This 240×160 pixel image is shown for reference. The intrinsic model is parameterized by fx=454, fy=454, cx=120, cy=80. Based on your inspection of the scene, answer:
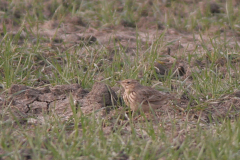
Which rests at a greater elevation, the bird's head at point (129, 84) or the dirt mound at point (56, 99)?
the bird's head at point (129, 84)

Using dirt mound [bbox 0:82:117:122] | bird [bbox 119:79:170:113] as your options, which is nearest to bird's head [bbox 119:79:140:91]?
bird [bbox 119:79:170:113]

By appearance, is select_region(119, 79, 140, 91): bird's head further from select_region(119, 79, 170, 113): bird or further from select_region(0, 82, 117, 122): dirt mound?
select_region(0, 82, 117, 122): dirt mound

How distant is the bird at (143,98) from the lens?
18.3ft

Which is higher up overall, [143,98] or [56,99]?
[143,98]

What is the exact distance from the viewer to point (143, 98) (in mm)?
5660

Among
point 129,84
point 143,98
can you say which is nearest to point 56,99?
point 129,84

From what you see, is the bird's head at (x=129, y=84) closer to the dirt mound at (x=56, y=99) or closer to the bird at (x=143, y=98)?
the bird at (x=143, y=98)

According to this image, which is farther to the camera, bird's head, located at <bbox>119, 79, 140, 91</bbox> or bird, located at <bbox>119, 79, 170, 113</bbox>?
bird's head, located at <bbox>119, 79, 140, 91</bbox>

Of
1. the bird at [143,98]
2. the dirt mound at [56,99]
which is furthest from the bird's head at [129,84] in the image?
the dirt mound at [56,99]

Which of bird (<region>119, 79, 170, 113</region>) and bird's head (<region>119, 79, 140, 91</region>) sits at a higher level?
bird's head (<region>119, 79, 140, 91</region>)

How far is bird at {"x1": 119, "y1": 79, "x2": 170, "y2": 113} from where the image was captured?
220 inches

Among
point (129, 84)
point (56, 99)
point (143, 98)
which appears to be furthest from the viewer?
point (56, 99)

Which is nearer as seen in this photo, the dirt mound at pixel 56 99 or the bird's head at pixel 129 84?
the dirt mound at pixel 56 99

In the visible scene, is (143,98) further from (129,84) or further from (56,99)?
(56,99)
